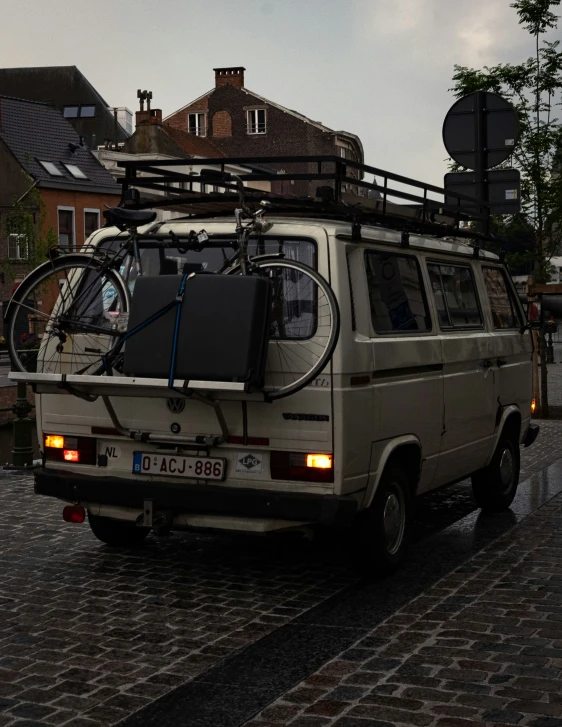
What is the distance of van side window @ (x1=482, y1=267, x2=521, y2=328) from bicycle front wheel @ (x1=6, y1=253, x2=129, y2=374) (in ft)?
11.6

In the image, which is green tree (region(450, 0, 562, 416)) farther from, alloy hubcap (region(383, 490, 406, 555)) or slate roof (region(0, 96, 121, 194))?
slate roof (region(0, 96, 121, 194))

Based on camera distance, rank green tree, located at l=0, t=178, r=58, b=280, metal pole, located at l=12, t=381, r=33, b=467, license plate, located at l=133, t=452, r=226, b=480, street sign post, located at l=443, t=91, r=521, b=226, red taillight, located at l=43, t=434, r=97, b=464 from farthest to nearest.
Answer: green tree, located at l=0, t=178, r=58, b=280 < street sign post, located at l=443, t=91, r=521, b=226 < metal pole, located at l=12, t=381, r=33, b=467 < red taillight, located at l=43, t=434, r=97, b=464 < license plate, located at l=133, t=452, r=226, b=480

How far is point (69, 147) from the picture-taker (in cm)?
6216

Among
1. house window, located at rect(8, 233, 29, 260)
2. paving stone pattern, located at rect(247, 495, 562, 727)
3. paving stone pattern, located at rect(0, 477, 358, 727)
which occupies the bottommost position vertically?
paving stone pattern, located at rect(247, 495, 562, 727)

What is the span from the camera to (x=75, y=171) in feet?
199

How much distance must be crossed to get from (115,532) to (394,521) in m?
1.93

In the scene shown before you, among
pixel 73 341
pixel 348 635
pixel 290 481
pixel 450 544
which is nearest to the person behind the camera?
pixel 348 635

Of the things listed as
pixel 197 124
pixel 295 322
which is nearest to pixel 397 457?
pixel 295 322

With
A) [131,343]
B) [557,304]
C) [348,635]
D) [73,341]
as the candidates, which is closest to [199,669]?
[348,635]

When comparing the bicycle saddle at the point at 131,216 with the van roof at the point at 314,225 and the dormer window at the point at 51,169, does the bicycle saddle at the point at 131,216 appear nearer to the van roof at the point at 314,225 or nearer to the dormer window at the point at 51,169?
the van roof at the point at 314,225

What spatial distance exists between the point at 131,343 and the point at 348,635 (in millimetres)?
1901

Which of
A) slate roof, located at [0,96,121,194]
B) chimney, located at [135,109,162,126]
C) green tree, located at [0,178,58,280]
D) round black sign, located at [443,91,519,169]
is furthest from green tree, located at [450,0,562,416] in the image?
chimney, located at [135,109,162,126]

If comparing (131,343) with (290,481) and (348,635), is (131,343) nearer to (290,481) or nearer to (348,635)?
(290,481)

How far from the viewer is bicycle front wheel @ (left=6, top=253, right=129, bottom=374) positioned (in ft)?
22.5
